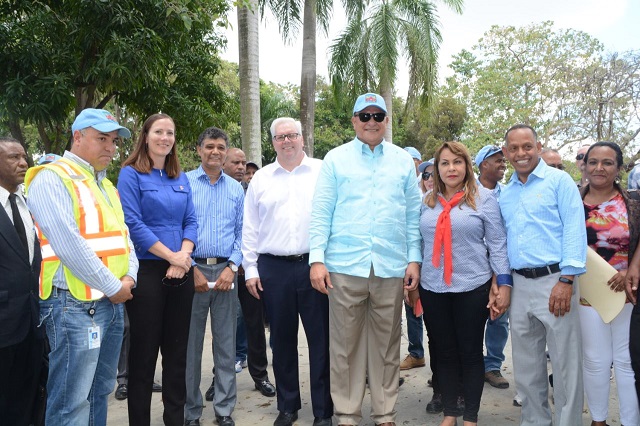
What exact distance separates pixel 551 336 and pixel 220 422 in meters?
2.69

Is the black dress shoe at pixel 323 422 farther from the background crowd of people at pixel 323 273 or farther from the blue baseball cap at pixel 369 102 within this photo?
the blue baseball cap at pixel 369 102

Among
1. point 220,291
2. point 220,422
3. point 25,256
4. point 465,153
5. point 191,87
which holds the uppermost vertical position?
point 191,87

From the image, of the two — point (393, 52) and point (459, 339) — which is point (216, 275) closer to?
point (459, 339)

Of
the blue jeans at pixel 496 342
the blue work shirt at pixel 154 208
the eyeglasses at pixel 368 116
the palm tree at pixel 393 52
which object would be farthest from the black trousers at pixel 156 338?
the palm tree at pixel 393 52

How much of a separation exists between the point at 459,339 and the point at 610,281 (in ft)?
3.67

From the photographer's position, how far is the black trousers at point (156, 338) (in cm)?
378

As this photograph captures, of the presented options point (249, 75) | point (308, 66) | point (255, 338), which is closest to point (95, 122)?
point (255, 338)

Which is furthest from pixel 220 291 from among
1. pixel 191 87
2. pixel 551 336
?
pixel 191 87

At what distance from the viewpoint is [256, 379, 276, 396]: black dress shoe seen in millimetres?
5199

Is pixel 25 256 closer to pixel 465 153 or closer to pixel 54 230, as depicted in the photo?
pixel 54 230

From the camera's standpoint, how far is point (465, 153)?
4027mm

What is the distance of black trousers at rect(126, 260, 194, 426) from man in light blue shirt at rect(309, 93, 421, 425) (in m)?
1.05

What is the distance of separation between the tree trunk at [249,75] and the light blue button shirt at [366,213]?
7103 millimetres

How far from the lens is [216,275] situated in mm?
4500
